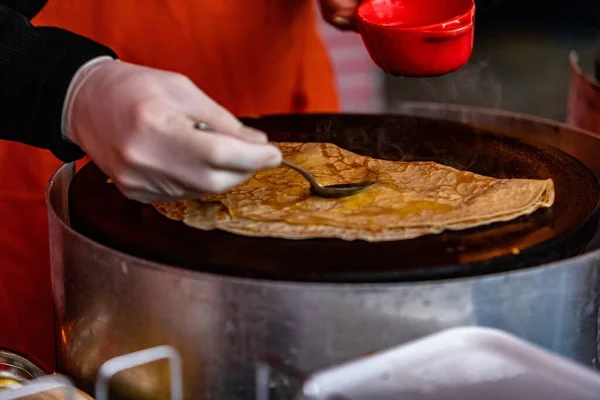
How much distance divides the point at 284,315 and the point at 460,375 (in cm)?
23

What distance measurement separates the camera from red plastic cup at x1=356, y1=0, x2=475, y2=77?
145 centimetres

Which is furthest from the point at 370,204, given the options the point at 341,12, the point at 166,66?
the point at 166,66

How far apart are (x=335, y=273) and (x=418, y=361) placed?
0.18 meters

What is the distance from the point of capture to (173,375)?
40.3 inches

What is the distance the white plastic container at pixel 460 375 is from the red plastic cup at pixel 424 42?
2.23 feet

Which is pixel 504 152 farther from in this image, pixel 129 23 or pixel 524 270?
pixel 129 23

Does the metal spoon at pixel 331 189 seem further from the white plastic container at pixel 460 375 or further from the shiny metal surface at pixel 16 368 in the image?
the shiny metal surface at pixel 16 368

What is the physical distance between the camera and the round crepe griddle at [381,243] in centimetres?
105

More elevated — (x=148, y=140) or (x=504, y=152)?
(x=148, y=140)

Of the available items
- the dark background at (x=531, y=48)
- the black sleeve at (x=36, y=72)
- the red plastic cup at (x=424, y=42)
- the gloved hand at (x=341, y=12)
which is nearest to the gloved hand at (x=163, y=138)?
the black sleeve at (x=36, y=72)

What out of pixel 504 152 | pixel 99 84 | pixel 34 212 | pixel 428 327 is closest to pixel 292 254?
pixel 428 327

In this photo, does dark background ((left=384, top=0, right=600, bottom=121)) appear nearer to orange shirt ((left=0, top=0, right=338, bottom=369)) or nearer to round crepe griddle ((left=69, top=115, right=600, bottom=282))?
orange shirt ((left=0, top=0, right=338, bottom=369))

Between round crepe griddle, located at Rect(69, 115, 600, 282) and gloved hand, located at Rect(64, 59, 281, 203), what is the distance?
0.25 ft

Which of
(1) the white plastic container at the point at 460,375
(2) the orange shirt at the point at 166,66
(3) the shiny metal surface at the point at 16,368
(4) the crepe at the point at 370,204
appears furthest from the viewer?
(2) the orange shirt at the point at 166,66
